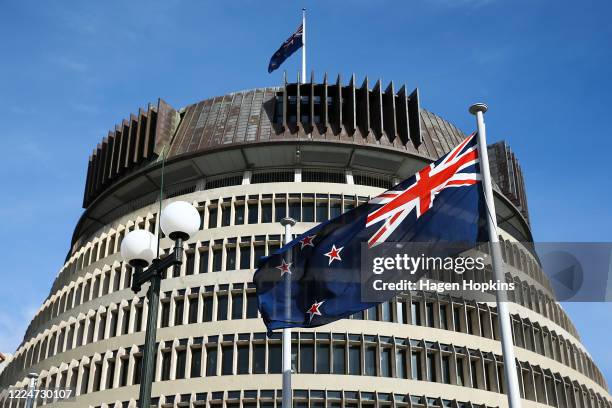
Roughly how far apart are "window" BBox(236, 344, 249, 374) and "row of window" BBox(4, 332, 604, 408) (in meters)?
0.02

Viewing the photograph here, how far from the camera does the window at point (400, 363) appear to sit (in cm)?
4331

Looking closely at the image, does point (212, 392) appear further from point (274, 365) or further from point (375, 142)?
point (375, 142)

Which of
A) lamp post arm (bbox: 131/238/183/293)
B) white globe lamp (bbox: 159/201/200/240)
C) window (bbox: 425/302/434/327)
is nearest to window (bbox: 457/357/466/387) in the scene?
window (bbox: 425/302/434/327)

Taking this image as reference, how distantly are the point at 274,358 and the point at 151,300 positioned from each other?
3081cm

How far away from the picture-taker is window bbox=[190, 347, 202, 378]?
43.8 m

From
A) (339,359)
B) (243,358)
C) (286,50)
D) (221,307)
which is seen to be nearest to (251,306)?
(221,307)

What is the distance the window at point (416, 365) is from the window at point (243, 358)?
1032 cm

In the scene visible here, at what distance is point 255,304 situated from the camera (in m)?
45.2

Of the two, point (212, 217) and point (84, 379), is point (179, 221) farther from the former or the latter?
point (84, 379)

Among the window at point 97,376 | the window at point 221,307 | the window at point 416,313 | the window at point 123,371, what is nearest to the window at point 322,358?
the window at point 416,313

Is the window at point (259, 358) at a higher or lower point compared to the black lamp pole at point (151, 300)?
higher

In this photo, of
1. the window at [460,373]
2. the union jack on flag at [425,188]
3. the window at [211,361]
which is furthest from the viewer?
the window at [460,373]

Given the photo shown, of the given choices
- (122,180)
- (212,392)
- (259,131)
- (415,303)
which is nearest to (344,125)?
(259,131)

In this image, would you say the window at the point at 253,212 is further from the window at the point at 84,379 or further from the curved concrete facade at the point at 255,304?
the window at the point at 84,379
